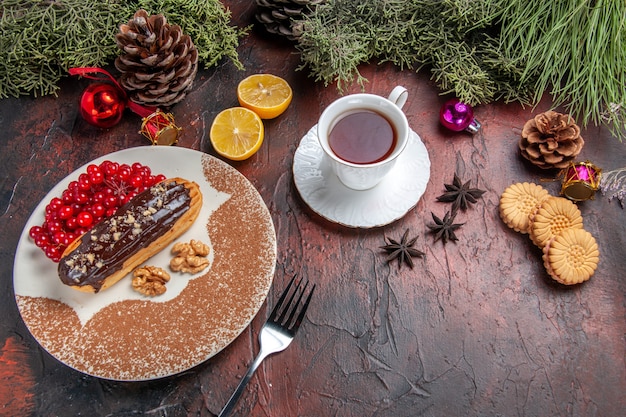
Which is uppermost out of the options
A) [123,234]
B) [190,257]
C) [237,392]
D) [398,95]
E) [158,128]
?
[398,95]

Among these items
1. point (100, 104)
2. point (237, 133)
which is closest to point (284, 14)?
point (237, 133)

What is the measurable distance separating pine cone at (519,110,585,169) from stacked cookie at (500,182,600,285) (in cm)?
11

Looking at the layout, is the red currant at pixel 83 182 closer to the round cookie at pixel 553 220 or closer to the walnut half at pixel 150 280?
the walnut half at pixel 150 280

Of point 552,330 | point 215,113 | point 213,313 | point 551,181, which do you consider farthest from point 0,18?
point 552,330

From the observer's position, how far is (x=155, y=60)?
1.92 meters

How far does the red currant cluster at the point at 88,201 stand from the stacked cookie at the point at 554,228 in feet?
4.18

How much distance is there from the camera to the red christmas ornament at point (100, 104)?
2.01 metres

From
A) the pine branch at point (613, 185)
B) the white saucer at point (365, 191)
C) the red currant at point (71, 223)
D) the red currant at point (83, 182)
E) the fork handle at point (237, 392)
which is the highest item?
the red currant at point (83, 182)

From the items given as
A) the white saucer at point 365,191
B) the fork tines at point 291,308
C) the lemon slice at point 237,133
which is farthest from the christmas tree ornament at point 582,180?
the lemon slice at point 237,133

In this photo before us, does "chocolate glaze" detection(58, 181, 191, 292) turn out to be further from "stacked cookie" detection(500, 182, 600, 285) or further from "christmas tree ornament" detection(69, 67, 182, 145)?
"stacked cookie" detection(500, 182, 600, 285)

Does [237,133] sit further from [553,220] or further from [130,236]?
[553,220]

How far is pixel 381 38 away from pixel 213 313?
122cm

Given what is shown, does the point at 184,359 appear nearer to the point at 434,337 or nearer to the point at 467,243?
the point at 434,337

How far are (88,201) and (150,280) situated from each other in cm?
36
